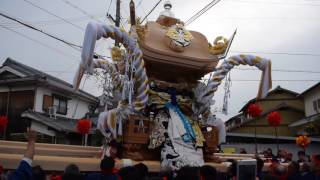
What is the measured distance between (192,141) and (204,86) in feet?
3.83

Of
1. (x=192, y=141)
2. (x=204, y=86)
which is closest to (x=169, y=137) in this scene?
(x=192, y=141)

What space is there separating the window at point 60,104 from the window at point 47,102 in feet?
1.54

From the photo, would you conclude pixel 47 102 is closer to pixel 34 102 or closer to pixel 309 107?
pixel 34 102

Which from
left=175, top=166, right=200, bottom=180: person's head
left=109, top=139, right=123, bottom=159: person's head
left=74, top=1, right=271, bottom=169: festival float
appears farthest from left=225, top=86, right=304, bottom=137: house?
left=175, top=166, right=200, bottom=180: person's head

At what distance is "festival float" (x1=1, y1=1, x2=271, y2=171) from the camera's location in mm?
5781

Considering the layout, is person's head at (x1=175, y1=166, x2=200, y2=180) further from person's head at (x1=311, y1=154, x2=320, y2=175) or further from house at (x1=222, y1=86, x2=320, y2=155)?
house at (x1=222, y1=86, x2=320, y2=155)

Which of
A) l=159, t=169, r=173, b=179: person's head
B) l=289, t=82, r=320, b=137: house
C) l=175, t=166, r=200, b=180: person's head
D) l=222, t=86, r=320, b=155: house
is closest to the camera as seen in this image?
l=175, t=166, r=200, b=180: person's head

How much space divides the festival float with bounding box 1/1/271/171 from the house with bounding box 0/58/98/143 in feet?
39.6

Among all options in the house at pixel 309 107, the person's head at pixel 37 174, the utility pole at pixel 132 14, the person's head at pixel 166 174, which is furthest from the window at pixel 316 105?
the person's head at pixel 37 174

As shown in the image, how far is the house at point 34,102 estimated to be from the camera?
1841cm

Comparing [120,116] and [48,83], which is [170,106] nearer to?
[120,116]

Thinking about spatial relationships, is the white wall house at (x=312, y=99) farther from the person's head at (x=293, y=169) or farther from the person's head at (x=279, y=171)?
the person's head at (x=293, y=169)

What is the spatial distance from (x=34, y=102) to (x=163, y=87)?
47.8 ft

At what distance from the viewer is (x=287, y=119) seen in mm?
25484
